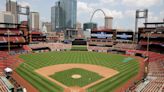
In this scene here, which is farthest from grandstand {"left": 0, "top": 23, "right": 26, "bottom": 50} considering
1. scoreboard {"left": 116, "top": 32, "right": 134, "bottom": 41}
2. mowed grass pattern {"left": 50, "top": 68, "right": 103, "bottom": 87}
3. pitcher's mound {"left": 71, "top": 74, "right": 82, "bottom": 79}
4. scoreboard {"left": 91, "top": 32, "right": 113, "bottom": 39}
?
scoreboard {"left": 116, "top": 32, "right": 134, "bottom": 41}

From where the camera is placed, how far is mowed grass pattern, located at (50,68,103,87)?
35875mm

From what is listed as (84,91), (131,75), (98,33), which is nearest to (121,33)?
(98,33)

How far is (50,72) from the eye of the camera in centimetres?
4434

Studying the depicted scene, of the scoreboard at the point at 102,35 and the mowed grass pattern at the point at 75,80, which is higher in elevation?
the scoreboard at the point at 102,35

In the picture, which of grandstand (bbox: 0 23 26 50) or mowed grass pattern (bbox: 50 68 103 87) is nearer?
mowed grass pattern (bbox: 50 68 103 87)

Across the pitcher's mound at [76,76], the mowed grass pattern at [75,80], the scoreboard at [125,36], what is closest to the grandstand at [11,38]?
the mowed grass pattern at [75,80]

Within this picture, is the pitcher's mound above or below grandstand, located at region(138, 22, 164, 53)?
below

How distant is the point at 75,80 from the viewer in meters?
37.8

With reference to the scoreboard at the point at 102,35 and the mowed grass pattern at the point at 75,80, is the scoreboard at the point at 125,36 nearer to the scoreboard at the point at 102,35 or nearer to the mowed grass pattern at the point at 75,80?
the scoreboard at the point at 102,35

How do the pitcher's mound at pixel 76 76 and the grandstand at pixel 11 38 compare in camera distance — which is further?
the grandstand at pixel 11 38

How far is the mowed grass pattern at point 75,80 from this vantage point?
118 feet

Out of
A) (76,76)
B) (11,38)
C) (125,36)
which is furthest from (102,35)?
(76,76)

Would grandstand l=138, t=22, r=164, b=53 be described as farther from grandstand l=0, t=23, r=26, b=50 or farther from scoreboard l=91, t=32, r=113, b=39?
grandstand l=0, t=23, r=26, b=50

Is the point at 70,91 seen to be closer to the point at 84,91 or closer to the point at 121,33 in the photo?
the point at 84,91
